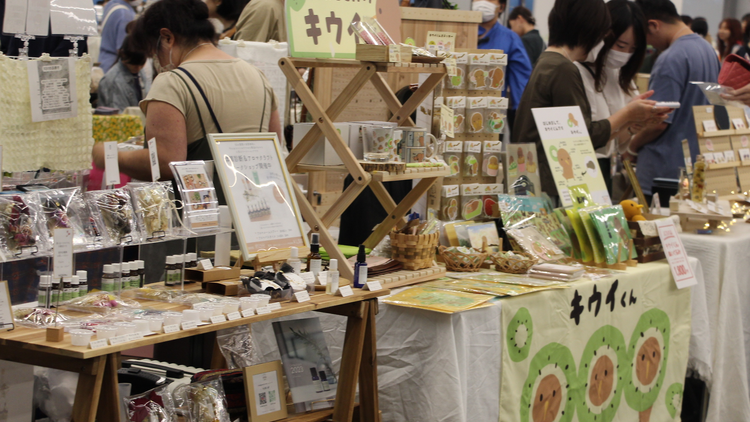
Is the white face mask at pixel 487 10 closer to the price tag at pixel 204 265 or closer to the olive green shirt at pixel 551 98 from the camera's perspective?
the olive green shirt at pixel 551 98

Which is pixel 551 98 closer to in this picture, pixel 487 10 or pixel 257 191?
pixel 257 191

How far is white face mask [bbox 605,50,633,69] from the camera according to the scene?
3752 mm

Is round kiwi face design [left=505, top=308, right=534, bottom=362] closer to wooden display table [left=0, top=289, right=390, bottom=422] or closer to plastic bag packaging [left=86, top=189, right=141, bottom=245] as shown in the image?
wooden display table [left=0, top=289, right=390, bottom=422]

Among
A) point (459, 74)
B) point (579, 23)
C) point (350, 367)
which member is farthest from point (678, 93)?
point (350, 367)

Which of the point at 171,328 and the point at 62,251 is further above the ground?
the point at 62,251

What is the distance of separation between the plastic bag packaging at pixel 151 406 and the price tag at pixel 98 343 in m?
0.36

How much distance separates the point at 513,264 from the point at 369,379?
849 millimetres

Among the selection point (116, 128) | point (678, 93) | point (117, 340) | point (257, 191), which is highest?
point (678, 93)

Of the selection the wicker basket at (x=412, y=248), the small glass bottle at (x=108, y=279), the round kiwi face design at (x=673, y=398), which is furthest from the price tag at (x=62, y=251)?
the round kiwi face design at (x=673, y=398)

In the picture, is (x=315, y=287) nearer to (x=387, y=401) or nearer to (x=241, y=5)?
(x=387, y=401)

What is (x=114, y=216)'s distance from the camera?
1.83 meters

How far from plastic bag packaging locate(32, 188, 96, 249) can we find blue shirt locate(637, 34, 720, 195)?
3.57 meters

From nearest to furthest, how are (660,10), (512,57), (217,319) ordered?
(217,319) → (660,10) → (512,57)

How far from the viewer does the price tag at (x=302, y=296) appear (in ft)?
6.29
